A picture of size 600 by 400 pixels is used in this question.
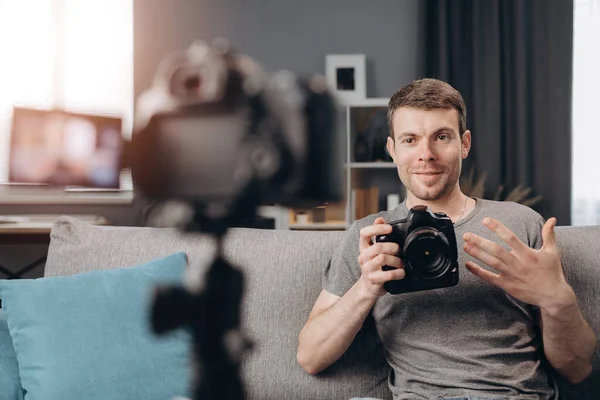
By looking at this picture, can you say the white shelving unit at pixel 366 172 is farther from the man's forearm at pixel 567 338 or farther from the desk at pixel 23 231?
the man's forearm at pixel 567 338

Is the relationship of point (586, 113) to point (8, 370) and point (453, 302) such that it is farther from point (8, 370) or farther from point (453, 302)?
point (8, 370)

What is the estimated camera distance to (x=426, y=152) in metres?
1.37

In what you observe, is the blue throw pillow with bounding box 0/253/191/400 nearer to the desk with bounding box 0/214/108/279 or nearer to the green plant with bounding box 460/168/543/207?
the desk with bounding box 0/214/108/279

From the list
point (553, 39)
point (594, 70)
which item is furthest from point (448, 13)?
point (594, 70)

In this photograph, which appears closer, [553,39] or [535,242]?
[535,242]

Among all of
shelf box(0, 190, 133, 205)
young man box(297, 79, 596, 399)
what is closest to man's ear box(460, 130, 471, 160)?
young man box(297, 79, 596, 399)

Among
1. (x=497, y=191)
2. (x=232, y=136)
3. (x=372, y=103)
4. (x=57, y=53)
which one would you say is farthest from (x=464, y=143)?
(x=57, y=53)

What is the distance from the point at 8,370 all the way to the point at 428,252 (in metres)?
0.85

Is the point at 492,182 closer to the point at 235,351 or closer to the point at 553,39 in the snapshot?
the point at 553,39

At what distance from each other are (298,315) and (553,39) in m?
3.15

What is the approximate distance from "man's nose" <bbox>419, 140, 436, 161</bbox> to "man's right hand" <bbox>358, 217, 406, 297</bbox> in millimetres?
294

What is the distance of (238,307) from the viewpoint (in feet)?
0.83

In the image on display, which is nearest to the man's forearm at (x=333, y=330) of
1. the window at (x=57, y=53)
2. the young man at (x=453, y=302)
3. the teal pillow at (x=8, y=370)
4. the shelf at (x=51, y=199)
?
the young man at (x=453, y=302)

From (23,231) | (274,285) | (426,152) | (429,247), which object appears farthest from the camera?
(23,231)
